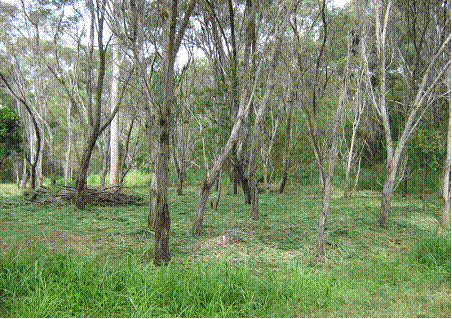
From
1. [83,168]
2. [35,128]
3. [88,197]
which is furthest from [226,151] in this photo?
[35,128]

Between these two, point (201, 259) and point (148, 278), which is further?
point (201, 259)

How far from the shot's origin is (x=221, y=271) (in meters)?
3.92

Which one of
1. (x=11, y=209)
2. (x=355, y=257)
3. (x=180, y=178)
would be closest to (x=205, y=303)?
(x=355, y=257)

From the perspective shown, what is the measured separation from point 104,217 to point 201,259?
3384mm

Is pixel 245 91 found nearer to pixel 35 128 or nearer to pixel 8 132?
A: pixel 35 128

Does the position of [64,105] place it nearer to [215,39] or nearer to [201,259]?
[215,39]

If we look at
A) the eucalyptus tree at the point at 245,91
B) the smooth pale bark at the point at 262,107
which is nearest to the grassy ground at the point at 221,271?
the smooth pale bark at the point at 262,107

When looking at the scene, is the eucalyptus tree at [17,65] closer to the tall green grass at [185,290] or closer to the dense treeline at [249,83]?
the dense treeline at [249,83]

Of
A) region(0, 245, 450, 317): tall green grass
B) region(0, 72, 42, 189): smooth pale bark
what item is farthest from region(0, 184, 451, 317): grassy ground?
region(0, 72, 42, 189): smooth pale bark

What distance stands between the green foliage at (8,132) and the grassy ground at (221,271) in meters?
8.04

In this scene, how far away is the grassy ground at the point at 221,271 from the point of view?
3102mm

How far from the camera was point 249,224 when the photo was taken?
22.5ft

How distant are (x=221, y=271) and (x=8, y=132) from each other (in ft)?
42.9

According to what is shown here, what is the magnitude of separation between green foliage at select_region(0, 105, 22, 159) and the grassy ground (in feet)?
26.4
